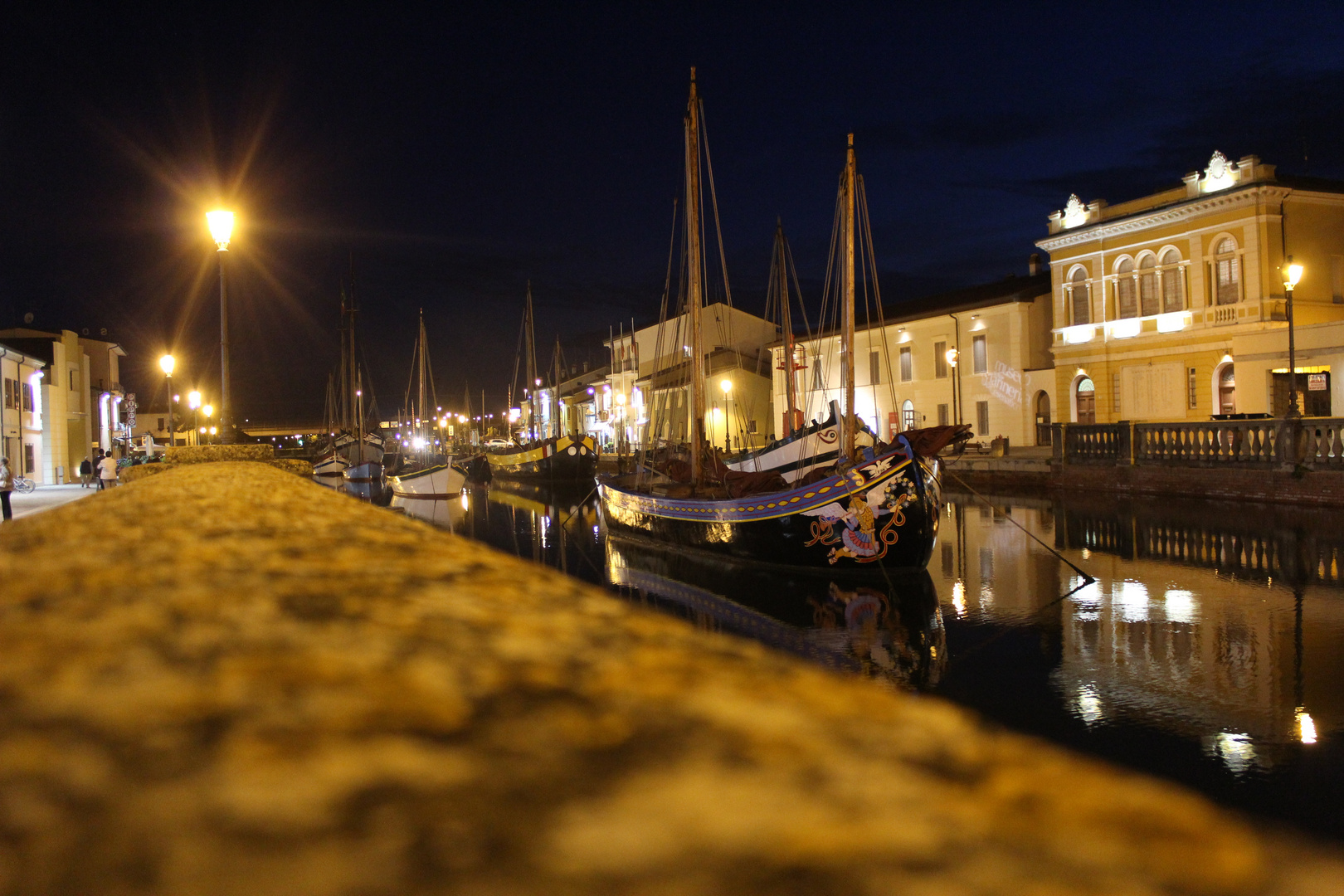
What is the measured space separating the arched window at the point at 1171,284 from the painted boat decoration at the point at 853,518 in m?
25.1

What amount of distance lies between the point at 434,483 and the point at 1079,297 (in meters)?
29.8

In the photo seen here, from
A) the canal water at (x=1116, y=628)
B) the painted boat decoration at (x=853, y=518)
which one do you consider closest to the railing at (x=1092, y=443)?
the canal water at (x=1116, y=628)

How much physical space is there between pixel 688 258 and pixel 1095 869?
20132mm

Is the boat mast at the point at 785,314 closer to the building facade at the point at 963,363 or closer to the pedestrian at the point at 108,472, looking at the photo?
the building facade at the point at 963,363

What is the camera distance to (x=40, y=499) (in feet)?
89.6

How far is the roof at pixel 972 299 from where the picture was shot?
42.6m

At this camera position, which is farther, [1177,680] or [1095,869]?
[1177,680]

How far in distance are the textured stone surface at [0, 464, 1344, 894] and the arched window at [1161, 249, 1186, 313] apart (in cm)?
3971

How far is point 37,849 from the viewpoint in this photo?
79 centimetres

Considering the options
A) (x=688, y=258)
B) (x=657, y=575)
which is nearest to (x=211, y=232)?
(x=657, y=575)

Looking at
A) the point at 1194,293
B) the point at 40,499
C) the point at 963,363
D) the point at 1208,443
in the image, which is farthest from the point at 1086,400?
the point at 40,499

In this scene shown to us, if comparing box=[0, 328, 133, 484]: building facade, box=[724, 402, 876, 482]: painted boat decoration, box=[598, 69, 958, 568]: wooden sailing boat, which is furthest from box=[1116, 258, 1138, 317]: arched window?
box=[0, 328, 133, 484]: building facade

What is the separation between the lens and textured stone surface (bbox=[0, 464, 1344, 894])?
83 cm

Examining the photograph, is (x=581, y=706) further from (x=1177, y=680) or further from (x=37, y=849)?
(x=1177, y=680)
